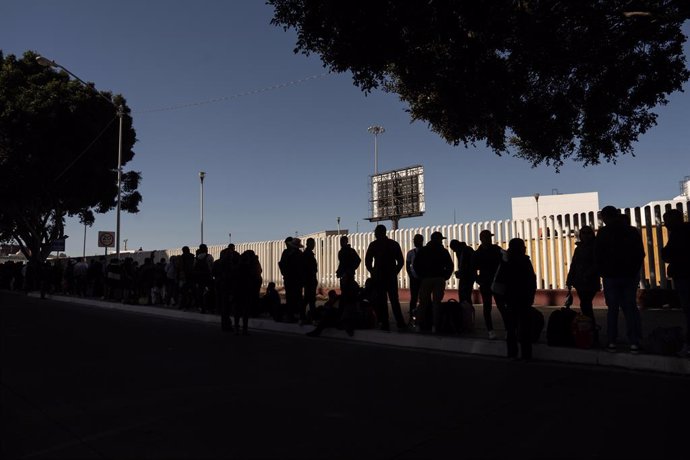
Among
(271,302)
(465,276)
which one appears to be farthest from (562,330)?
(271,302)

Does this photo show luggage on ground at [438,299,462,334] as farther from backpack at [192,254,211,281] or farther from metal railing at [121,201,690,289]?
backpack at [192,254,211,281]

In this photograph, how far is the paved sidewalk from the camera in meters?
6.45

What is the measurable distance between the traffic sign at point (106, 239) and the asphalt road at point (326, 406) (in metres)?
16.2

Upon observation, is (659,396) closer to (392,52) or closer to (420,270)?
(420,270)

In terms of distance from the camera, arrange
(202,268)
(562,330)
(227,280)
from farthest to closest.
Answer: (202,268) < (227,280) < (562,330)

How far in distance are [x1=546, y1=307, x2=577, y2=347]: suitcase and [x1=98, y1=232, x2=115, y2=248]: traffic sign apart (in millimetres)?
20540

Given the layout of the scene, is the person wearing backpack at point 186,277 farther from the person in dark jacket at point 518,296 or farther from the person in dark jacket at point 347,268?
the person in dark jacket at point 518,296

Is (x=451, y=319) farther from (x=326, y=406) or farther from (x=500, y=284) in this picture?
(x=326, y=406)

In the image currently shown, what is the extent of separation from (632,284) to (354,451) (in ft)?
15.3

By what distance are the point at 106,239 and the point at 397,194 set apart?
18.9 meters

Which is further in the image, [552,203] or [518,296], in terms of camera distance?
[552,203]

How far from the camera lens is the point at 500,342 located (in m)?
7.82

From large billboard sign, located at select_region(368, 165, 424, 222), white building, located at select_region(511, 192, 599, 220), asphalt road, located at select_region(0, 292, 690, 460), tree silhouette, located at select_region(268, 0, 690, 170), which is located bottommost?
asphalt road, located at select_region(0, 292, 690, 460)

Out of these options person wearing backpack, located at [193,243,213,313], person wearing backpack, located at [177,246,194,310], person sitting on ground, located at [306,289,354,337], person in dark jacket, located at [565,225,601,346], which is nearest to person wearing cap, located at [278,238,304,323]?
person sitting on ground, located at [306,289,354,337]
